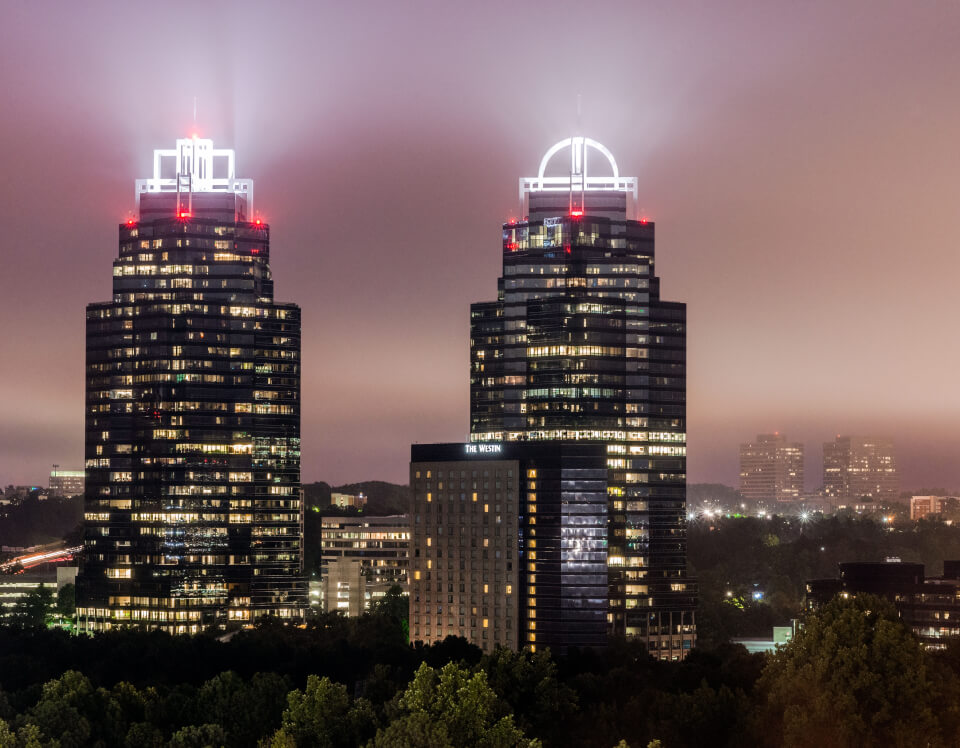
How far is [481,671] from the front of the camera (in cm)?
18738

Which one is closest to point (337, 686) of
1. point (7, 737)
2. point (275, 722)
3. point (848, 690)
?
point (275, 722)

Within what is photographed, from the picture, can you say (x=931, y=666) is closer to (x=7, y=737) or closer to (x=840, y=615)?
(x=840, y=615)

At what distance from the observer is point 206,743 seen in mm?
183375

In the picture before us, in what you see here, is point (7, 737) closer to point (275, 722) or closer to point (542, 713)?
point (275, 722)

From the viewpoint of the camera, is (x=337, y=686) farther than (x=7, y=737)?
Yes

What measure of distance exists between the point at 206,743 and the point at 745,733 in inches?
1818

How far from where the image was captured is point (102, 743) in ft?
606

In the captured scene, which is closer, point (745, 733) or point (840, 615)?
point (745, 733)

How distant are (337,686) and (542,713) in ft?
65.6

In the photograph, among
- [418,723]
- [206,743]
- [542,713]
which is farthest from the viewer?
[542,713]

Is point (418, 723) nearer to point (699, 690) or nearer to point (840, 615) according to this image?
point (699, 690)

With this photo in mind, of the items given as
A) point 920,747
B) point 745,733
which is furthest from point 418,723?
point 920,747

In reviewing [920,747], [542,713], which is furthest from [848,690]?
[542,713]

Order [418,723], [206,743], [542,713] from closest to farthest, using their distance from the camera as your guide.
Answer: [418,723]
[206,743]
[542,713]
